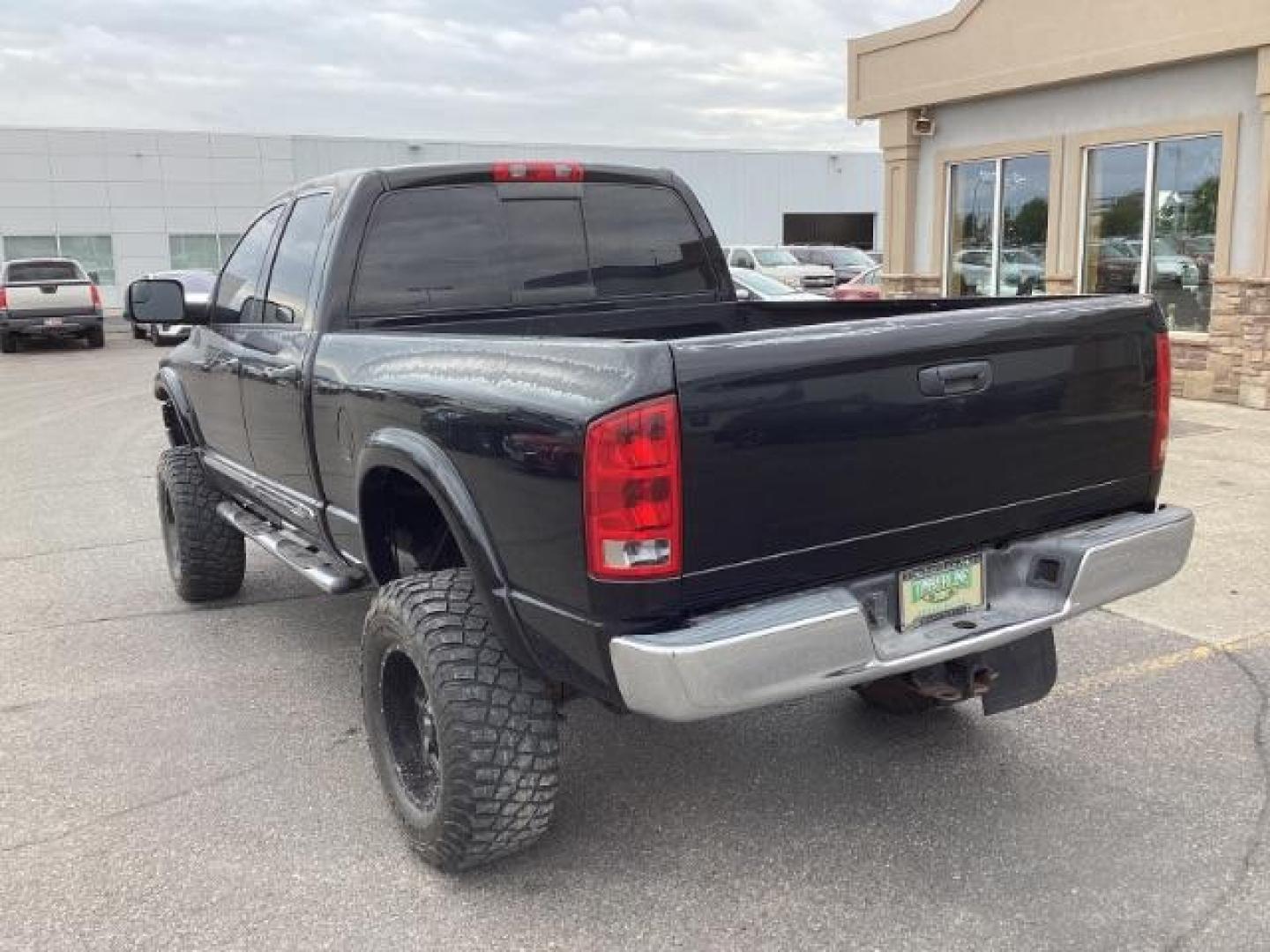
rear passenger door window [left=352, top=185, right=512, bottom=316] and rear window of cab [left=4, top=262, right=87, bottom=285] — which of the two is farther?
rear window of cab [left=4, top=262, right=87, bottom=285]

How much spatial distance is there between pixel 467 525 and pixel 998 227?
12.7 metres

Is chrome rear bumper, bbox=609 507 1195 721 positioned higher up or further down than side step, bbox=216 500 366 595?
higher up

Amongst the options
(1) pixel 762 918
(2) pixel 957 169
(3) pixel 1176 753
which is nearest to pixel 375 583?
(1) pixel 762 918

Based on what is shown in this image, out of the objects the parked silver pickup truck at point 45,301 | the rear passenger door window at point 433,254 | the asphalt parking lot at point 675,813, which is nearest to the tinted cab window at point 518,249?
the rear passenger door window at point 433,254

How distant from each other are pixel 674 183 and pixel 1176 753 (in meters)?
2.91

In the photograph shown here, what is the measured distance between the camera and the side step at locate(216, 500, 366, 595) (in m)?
4.12

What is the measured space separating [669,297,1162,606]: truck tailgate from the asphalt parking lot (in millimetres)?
929

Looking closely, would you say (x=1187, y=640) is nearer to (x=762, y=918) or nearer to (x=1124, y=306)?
(x=1124, y=306)

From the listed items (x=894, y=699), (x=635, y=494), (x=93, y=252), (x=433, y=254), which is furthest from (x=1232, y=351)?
(x=93, y=252)

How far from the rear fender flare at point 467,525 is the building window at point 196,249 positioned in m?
41.3

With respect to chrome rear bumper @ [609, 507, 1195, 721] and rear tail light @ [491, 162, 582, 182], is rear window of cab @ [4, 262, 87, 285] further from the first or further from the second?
chrome rear bumper @ [609, 507, 1195, 721]

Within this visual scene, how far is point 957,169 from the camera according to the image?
14.9 metres

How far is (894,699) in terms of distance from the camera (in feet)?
14.1

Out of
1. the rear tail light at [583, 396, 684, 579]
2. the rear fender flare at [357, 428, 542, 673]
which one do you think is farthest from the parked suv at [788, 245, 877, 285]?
the rear tail light at [583, 396, 684, 579]
